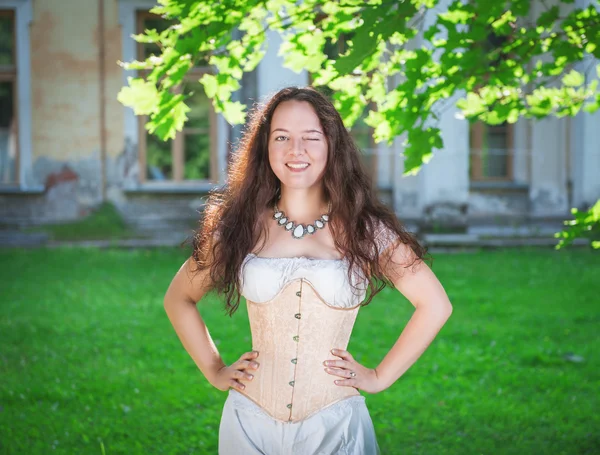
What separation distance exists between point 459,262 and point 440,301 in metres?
7.81

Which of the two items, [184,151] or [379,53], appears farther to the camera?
[184,151]

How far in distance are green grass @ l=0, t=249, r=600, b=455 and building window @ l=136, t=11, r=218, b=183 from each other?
3603mm

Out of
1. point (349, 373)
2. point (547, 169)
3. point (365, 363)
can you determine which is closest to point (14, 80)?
point (547, 169)

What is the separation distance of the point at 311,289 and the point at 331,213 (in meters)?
0.27

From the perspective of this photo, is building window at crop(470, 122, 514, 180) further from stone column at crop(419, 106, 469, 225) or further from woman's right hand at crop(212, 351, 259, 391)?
woman's right hand at crop(212, 351, 259, 391)

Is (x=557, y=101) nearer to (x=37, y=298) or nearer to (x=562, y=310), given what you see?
(x=562, y=310)

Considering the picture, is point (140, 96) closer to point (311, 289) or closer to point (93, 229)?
point (311, 289)

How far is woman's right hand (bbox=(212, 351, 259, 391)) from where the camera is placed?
2.38m

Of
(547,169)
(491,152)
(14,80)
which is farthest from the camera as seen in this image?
(491,152)

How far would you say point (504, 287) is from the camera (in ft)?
27.3

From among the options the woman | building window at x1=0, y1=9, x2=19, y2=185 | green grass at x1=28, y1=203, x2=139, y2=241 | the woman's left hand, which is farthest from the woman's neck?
building window at x1=0, y1=9, x2=19, y2=185

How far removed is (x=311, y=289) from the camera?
2352 mm

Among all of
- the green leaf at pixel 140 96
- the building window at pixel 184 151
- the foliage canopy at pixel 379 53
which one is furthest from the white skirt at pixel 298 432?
the building window at pixel 184 151

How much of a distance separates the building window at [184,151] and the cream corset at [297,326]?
392 inches
